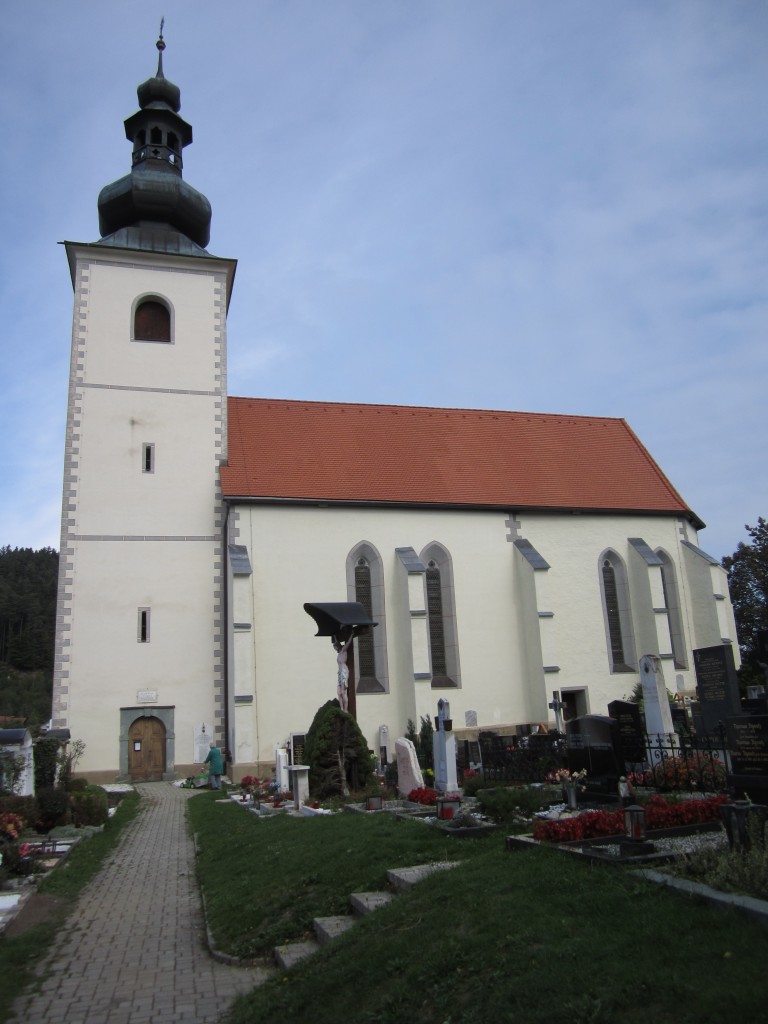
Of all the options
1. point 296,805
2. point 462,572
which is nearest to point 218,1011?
point 296,805

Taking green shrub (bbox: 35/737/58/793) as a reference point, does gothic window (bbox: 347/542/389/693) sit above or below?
above

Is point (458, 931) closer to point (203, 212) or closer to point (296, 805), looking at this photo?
point (296, 805)

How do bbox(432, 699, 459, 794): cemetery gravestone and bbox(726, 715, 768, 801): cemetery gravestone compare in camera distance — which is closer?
bbox(726, 715, 768, 801): cemetery gravestone

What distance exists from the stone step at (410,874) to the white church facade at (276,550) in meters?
13.4

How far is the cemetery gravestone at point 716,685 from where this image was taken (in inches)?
575

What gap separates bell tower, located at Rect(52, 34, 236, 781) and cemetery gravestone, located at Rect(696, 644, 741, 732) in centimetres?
1157

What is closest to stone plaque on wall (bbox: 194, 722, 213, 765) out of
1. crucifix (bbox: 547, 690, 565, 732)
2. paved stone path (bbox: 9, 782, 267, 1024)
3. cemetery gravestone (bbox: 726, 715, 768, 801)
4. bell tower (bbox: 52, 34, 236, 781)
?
bell tower (bbox: 52, 34, 236, 781)

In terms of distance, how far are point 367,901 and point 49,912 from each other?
3.69 m

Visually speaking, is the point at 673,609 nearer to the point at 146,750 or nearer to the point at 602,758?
the point at 602,758

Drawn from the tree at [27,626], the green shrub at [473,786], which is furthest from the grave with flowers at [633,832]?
the tree at [27,626]

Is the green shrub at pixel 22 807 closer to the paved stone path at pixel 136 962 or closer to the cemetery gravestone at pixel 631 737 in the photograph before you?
the paved stone path at pixel 136 962

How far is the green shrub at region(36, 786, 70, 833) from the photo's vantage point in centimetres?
1280

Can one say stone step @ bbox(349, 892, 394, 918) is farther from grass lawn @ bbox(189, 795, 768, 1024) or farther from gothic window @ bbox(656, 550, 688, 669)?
gothic window @ bbox(656, 550, 688, 669)

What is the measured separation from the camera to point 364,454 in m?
24.5
